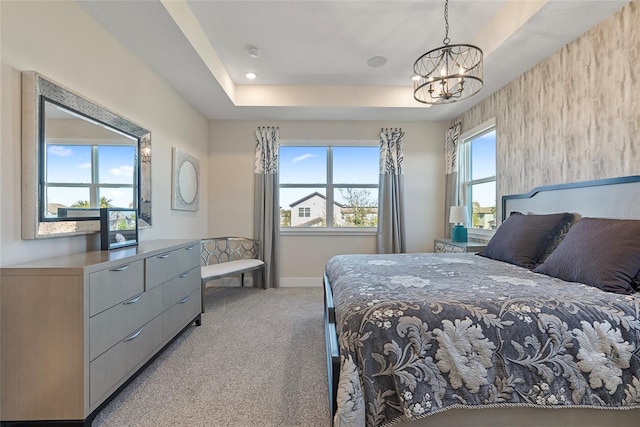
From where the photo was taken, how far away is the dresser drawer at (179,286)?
223 centimetres

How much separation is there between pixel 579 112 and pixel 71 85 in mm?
3713

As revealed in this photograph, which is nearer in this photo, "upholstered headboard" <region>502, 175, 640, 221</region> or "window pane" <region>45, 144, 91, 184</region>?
"window pane" <region>45, 144, 91, 184</region>

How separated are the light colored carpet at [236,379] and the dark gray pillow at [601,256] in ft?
5.35

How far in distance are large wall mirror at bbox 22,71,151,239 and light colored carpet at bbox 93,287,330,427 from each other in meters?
1.13

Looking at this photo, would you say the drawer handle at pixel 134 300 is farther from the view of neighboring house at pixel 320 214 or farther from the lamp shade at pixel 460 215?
the lamp shade at pixel 460 215

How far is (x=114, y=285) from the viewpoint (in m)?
1.62

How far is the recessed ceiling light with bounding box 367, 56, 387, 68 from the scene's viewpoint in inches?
123

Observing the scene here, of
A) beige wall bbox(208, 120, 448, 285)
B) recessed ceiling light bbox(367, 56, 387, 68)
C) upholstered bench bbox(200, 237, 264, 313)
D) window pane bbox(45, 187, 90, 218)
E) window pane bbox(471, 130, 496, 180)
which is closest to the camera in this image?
window pane bbox(45, 187, 90, 218)

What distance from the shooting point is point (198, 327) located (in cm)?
280

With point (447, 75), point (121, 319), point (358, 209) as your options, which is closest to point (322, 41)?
point (447, 75)

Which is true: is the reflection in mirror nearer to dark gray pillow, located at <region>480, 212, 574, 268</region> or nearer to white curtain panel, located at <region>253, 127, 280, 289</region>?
white curtain panel, located at <region>253, 127, 280, 289</region>

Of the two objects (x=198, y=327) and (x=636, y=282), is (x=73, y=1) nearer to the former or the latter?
(x=198, y=327)

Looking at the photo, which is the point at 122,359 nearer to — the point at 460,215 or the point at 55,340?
the point at 55,340

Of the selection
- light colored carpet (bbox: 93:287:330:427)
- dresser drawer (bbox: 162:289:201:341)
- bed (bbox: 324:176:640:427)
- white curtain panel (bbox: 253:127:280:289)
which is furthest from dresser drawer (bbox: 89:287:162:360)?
white curtain panel (bbox: 253:127:280:289)
